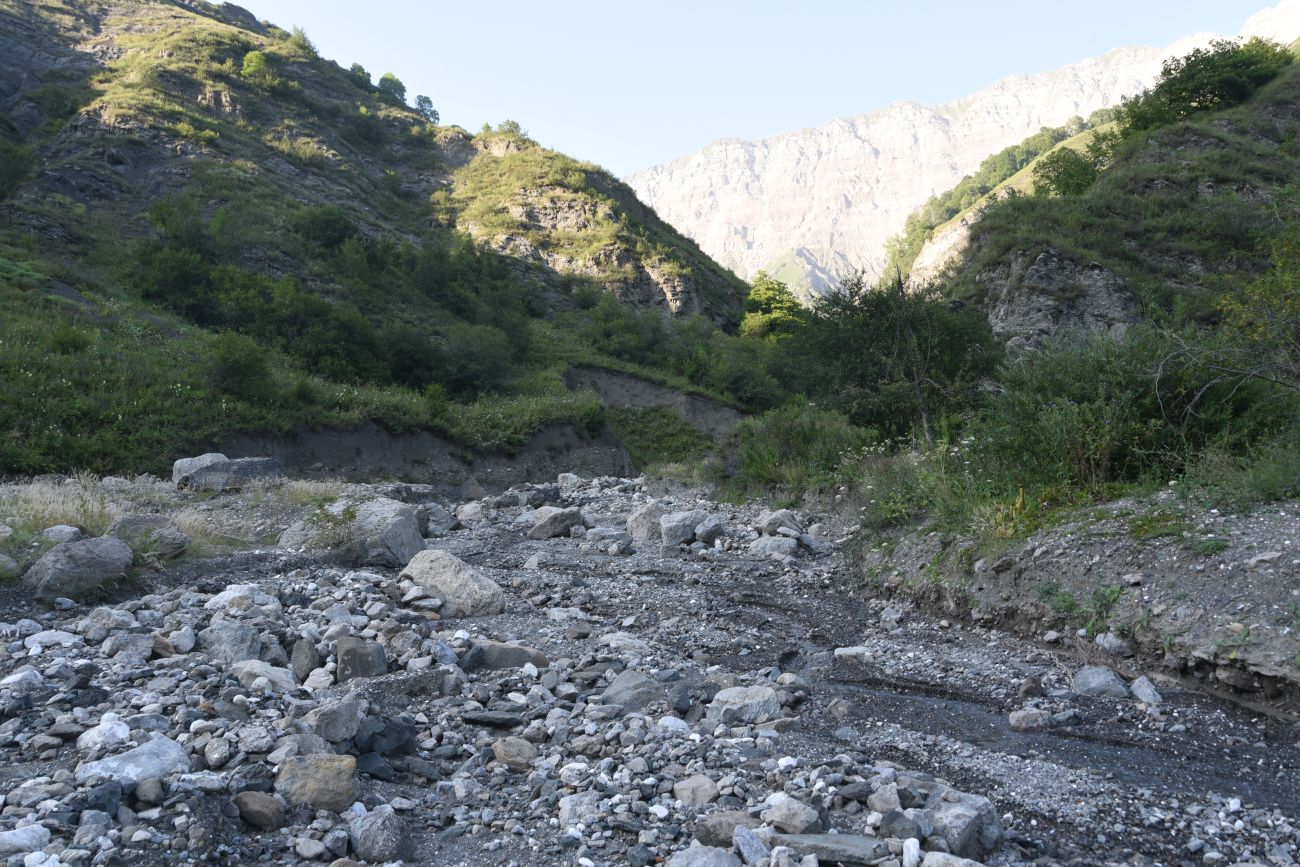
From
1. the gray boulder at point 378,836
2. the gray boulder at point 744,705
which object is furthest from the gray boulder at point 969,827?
the gray boulder at point 378,836

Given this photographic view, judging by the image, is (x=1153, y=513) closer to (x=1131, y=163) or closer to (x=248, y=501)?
(x=248, y=501)

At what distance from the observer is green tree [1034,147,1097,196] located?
4200 cm

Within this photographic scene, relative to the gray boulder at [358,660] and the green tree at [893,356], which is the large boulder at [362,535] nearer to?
the gray boulder at [358,660]

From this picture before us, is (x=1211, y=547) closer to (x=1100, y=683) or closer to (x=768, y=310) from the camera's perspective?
(x=1100, y=683)

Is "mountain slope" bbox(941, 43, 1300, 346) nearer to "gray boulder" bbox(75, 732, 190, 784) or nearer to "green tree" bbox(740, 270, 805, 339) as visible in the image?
"green tree" bbox(740, 270, 805, 339)

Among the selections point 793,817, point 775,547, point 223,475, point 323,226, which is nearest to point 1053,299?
point 775,547

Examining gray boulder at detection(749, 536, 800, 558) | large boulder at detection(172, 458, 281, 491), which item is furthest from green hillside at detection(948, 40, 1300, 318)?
large boulder at detection(172, 458, 281, 491)

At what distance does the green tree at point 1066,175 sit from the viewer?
1654 inches

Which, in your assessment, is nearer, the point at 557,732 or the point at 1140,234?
the point at 557,732

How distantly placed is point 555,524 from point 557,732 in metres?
8.87

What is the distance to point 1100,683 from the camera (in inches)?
225

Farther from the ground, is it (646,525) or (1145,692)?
(646,525)

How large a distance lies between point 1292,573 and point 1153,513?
4.82 feet

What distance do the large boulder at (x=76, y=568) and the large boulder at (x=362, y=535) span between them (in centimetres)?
264
